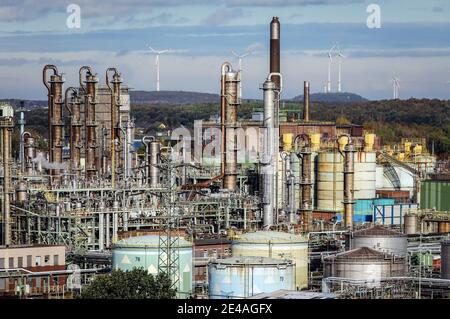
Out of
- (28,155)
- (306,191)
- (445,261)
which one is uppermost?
(28,155)

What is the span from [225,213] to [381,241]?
850cm

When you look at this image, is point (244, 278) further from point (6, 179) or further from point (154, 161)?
point (154, 161)

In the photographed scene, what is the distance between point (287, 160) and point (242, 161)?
6637 millimetres

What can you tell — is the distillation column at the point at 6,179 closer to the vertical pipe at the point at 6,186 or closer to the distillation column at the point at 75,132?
the vertical pipe at the point at 6,186

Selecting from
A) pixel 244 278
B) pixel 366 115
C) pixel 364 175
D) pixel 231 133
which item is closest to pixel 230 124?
Answer: pixel 231 133

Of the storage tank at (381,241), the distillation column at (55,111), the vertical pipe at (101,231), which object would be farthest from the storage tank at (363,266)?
the distillation column at (55,111)

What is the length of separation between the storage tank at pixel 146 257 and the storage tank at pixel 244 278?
6.14 ft

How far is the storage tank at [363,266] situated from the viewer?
30984 mm

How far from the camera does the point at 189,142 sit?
217 feet

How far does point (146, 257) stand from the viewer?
3056cm

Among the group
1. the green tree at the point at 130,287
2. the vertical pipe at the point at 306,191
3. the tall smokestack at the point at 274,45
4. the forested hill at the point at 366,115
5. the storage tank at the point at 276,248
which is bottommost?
the green tree at the point at 130,287

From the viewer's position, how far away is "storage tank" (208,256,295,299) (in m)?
28.1

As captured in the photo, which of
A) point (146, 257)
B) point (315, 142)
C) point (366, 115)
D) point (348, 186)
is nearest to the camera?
point (146, 257)

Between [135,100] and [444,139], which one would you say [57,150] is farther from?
[135,100]
